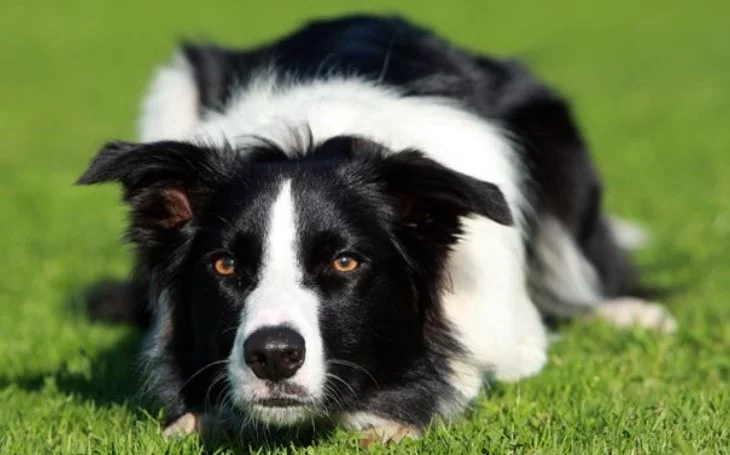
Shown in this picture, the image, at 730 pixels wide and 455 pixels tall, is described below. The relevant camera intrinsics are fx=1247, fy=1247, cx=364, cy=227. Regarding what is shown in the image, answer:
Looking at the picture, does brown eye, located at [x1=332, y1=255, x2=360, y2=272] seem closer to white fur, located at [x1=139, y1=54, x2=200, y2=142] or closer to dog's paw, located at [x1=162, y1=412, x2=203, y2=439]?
dog's paw, located at [x1=162, y1=412, x2=203, y2=439]

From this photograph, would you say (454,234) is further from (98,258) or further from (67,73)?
(67,73)

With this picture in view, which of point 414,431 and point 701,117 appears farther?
point 701,117

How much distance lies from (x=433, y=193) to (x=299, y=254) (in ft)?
2.20

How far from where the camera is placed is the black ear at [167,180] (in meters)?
5.15

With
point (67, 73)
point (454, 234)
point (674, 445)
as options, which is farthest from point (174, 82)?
point (67, 73)

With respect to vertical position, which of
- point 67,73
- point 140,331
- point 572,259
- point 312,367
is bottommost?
point 67,73

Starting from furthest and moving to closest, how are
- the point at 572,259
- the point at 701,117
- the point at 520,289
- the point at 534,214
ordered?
the point at 701,117
the point at 572,259
the point at 534,214
the point at 520,289

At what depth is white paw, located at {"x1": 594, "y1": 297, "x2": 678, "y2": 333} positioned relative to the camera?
7.29 meters

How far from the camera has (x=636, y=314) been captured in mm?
7457

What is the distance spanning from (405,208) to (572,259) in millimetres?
2366

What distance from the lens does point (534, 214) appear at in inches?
270

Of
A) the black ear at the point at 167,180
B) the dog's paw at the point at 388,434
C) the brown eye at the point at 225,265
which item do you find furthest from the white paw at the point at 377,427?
the black ear at the point at 167,180

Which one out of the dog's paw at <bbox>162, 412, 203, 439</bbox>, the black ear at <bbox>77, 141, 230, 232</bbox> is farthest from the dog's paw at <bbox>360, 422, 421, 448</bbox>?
the black ear at <bbox>77, 141, 230, 232</bbox>

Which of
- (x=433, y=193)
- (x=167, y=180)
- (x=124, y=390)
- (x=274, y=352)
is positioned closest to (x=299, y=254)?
(x=274, y=352)
